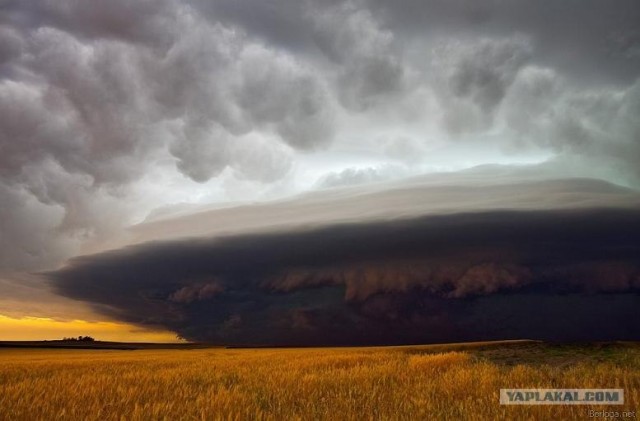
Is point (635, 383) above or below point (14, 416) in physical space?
below

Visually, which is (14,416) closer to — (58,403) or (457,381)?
(58,403)

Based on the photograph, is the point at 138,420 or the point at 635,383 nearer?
the point at 138,420

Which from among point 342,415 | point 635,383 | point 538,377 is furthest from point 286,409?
point 635,383

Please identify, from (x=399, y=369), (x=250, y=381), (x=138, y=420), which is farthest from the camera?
(x=399, y=369)

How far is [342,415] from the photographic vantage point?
768 cm

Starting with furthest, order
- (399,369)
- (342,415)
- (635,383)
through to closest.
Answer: (399,369)
(635,383)
(342,415)

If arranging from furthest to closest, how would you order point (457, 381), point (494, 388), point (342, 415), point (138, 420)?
point (457, 381), point (494, 388), point (342, 415), point (138, 420)

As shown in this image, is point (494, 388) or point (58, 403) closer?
point (58, 403)

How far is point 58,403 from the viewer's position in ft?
29.7

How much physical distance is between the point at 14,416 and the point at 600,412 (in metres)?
8.88

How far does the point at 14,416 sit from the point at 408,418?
586 centimetres

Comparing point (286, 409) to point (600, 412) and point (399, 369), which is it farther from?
point (399, 369)

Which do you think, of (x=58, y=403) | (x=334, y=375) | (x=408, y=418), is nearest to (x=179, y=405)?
(x=58, y=403)

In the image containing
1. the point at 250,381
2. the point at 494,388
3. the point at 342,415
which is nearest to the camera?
the point at 342,415
